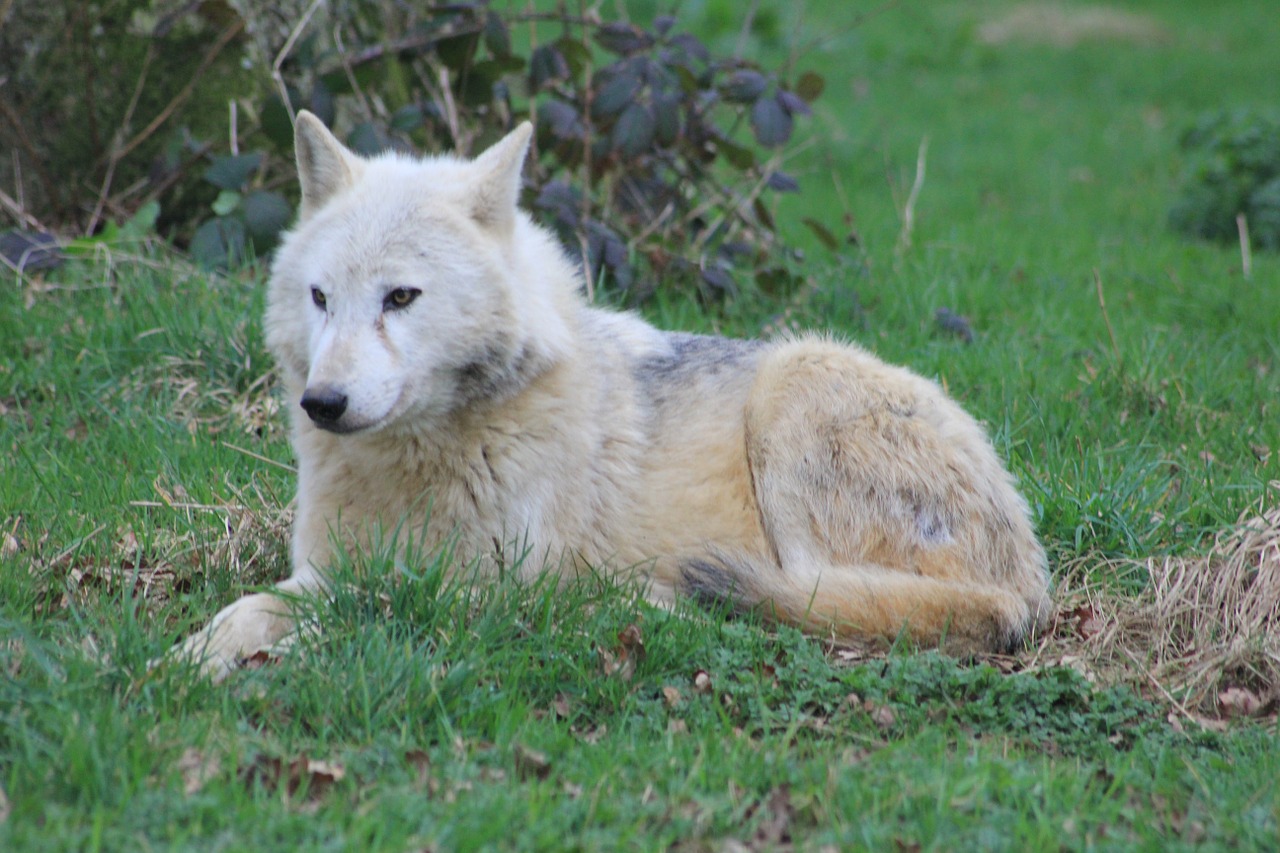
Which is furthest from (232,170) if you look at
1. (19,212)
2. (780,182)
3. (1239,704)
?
(1239,704)

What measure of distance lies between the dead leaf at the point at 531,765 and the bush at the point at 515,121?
3.76 meters

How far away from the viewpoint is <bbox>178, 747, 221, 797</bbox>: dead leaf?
2820mm

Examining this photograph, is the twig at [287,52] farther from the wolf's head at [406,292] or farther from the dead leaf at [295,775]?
the dead leaf at [295,775]

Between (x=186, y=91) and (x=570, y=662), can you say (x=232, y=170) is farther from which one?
(x=570, y=662)

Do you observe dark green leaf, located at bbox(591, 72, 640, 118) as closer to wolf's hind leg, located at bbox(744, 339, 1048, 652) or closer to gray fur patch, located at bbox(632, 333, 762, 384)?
gray fur patch, located at bbox(632, 333, 762, 384)

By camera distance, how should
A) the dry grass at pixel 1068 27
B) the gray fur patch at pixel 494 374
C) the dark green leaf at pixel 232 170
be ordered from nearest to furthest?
the gray fur patch at pixel 494 374, the dark green leaf at pixel 232 170, the dry grass at pixel 1068 27

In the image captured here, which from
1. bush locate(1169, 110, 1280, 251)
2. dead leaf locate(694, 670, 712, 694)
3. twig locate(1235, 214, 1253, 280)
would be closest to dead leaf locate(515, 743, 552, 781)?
dead leaf locate(694, 670, 712, 694)

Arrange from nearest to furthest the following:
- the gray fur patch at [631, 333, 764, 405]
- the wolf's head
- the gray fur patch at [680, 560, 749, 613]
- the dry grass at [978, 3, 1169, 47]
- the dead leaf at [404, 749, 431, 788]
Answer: the dead leaf at [404, 749, 431, 788], the wolf's head, the gray fur patch at [680, 560, 749, 613], the gray fur patch at [631, 333, 764, 405], the dry grass at [978, 3, 1169, 47]

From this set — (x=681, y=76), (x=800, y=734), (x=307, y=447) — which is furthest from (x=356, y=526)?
(x=681, y=76)

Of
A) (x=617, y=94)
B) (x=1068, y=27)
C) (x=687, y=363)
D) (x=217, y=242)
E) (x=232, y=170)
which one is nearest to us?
(x=687, y=363)

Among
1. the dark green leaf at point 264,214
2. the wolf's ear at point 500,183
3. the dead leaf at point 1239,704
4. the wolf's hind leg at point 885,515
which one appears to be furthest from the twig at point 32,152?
the dead leaf at point 1239,704

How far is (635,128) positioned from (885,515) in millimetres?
3188

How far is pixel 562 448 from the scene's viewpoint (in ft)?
13.6

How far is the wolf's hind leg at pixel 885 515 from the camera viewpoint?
156 inches
